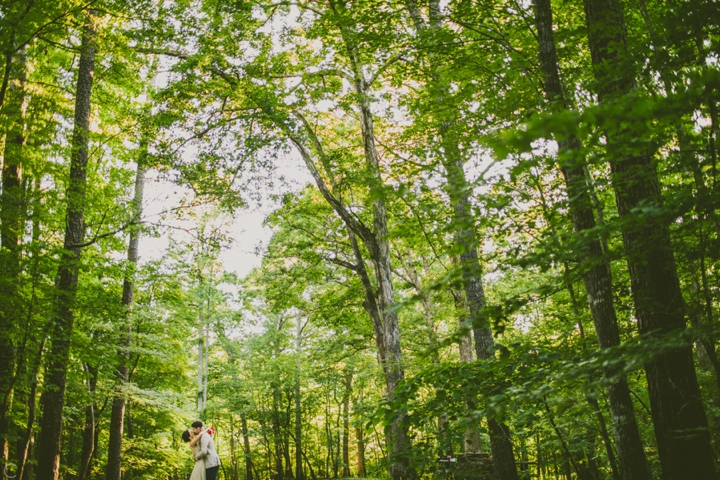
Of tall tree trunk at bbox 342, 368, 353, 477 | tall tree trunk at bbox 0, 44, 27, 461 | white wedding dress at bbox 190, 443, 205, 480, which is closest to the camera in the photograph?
tall tree trunk at bbox 0, 44, 27, 461

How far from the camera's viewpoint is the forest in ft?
6.93

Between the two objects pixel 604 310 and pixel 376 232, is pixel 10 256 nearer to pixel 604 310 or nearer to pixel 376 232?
pixel 376 232

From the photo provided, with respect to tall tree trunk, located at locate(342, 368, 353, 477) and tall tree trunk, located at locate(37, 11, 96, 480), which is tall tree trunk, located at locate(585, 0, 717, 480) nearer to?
tall tree trunk, located at locate(37, 11, 96, 480)

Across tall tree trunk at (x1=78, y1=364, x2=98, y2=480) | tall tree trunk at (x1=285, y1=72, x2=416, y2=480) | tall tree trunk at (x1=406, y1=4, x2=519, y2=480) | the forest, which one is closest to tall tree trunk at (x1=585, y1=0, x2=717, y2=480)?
the forest

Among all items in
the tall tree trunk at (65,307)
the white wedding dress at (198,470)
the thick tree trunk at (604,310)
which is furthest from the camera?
the white wedding dress at (198,470)

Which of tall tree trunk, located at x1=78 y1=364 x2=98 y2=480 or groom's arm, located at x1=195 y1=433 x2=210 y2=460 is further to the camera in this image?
tall tree trunk, located at x1=78 y1=364 x2=98 y2=480

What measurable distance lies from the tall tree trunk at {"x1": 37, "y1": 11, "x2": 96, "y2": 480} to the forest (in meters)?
0.06

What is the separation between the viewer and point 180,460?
13.9 metres

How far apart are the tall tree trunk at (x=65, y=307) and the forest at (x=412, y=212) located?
2.2 inches

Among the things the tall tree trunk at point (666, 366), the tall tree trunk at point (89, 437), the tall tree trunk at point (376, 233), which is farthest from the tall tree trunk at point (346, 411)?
the tall tree trunk at point (666, 366)

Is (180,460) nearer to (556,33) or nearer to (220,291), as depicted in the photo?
(220,291)

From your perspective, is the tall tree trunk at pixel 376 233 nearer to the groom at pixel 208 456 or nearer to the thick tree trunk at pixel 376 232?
the thick tree trunk at pixel 376 232

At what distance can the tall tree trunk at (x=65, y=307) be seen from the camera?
22.2 ft

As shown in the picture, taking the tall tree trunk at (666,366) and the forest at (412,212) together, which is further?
the tall tree trunk at (666,366)
